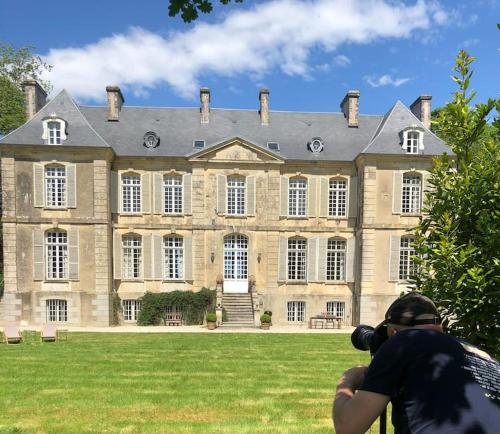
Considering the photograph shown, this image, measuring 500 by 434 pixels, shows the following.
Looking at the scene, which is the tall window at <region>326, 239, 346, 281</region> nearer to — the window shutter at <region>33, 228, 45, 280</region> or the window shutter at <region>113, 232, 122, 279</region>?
the window shutter at <region>113, 232, 122, 279</region>

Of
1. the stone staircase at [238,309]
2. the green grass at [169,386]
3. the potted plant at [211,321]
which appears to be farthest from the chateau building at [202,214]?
the green grass at [169,386]

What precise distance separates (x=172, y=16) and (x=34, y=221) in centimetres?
1790

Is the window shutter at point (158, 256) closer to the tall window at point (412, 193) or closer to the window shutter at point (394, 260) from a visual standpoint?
the window shutter at point (394, 260)

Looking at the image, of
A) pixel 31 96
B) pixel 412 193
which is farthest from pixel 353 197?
pixel 31 96

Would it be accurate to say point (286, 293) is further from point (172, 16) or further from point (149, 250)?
point (172, 16)

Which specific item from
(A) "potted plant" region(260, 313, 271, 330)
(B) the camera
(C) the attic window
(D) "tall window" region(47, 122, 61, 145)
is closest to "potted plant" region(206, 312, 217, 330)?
(A) "potted plant" region(260, 313, 271, 330)

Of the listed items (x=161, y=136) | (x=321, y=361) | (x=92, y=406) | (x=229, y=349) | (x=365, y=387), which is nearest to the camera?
(x=365, y=387)

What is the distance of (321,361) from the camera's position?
1034 centimetres

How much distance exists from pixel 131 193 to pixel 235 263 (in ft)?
21.2

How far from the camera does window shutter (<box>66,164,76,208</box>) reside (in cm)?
1819

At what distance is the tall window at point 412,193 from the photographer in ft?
61.9

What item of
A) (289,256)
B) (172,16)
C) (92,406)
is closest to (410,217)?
(289,256)

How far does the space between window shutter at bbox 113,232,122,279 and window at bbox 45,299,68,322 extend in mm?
2681

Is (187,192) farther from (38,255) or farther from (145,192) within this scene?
(38,255)
